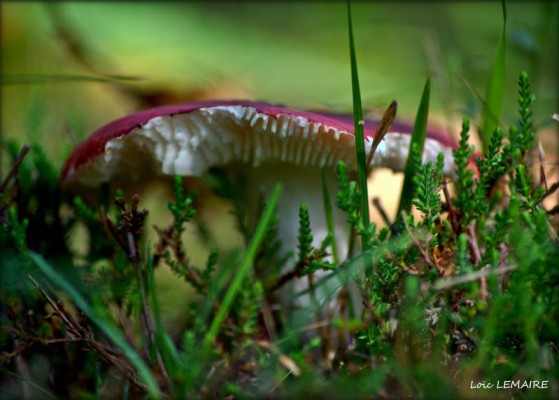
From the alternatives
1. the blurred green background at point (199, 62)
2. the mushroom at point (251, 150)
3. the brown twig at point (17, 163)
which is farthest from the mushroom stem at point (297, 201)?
the blurred green background at point (199, 62)

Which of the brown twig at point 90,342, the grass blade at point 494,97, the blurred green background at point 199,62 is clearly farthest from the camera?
the blurred green background at point 199,62

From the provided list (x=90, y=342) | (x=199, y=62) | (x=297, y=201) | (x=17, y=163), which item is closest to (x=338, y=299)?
(x=297, y=201)

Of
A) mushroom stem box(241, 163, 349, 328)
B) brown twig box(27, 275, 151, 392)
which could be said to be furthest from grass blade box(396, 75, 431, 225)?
brown twig box(27, 275, 151, 392)

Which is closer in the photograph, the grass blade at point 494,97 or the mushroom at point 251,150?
the mushroom at point 251,150

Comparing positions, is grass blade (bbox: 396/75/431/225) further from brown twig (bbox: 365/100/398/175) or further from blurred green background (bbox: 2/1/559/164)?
blurred green background (bbox: 2/1/559/164)

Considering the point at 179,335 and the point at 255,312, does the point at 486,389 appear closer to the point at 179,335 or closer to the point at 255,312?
the point at 255,312

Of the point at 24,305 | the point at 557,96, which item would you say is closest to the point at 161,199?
the point at 24,305

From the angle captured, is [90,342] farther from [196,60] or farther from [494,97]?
[196,60]

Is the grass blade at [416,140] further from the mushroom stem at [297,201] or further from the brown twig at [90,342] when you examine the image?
the brown twig at [90,342]
